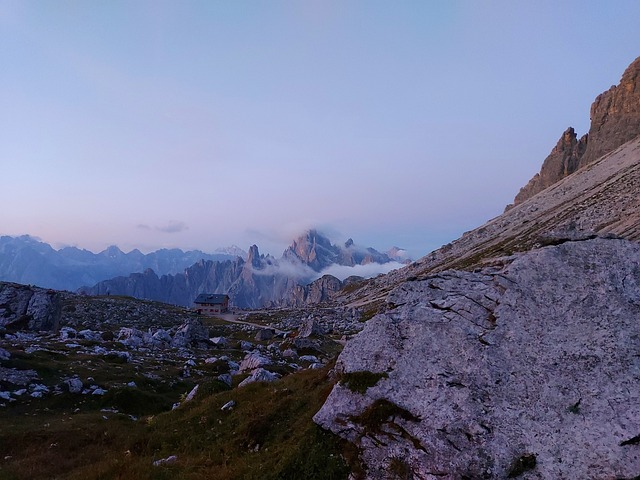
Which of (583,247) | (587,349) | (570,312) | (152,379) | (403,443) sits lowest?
(152,379)

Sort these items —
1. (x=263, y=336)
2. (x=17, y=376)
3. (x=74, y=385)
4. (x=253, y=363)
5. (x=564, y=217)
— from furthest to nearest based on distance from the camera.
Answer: (x=564, y=217) → (x=263, y=336) → (x=253, y=363) → (x=17, y=376) → (x=74, y=385)

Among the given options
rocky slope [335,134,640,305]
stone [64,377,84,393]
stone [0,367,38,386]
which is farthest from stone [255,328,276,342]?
stone [0,367,38,386]

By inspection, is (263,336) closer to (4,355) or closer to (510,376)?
(4,355)

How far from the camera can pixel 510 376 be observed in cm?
1399

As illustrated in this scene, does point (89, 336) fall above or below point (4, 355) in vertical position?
below

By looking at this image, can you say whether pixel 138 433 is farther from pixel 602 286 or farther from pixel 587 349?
pixel 602 286

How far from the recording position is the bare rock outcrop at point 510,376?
11938 mm

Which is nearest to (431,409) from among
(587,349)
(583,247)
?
(587,349)

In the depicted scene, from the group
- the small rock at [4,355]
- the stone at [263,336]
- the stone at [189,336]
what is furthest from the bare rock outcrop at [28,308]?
the stone at [263,336]

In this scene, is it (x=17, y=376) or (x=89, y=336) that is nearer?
(x=17, y=376)

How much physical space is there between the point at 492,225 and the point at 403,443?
195m

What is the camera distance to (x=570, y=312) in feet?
50.4

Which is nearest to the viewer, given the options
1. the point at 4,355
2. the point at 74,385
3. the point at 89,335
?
the point at 74,385

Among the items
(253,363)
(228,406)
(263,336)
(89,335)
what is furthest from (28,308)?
(228,406)
